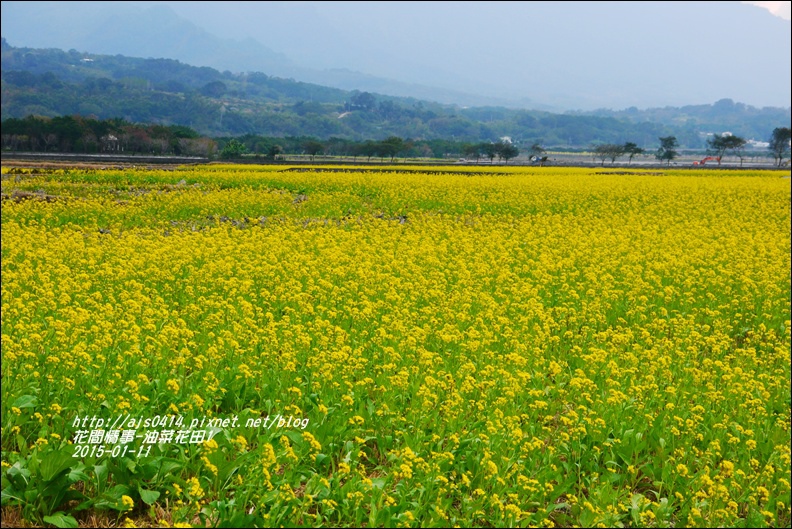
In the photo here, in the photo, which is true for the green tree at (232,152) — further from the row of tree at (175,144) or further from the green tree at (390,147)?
the green tree at (390,147)

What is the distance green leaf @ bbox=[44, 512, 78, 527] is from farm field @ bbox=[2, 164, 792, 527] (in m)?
0.01

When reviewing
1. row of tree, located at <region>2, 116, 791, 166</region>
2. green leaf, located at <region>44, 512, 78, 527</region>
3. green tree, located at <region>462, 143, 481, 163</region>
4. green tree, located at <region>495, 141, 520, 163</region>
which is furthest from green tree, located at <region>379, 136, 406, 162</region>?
green leaf, located at <region>44, 512, 78, 527</region>

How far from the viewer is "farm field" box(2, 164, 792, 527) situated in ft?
15.1

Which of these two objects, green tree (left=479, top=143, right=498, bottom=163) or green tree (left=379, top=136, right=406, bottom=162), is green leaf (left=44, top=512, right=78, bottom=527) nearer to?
green tree (left=379, top=136, right=406, bottom=162)

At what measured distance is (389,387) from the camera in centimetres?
629

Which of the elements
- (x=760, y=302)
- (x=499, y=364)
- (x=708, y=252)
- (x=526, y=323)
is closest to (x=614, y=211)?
(x=708, y=252)

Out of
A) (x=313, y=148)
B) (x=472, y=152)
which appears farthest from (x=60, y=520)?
(x=472, y=152)

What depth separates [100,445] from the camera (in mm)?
4816

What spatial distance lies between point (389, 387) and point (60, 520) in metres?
3.14

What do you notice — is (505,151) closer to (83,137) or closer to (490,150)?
(490,150)

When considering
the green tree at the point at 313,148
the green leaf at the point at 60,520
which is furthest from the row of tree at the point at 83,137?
the green tree at the point at 313,148

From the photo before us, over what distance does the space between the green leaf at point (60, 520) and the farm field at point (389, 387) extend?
12 mm

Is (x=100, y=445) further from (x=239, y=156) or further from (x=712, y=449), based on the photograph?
(x=239, y=156)

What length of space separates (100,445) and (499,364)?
4.25 metres
